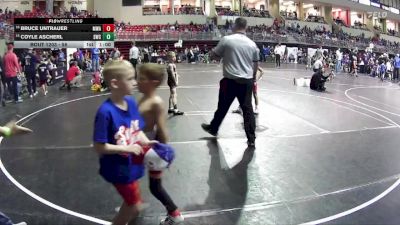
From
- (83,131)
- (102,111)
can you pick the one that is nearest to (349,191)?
(102,111)

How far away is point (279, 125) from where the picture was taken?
8.94m

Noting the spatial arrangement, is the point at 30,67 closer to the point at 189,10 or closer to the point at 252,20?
the point at 189,10

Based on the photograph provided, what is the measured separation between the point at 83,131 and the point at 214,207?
4.80 metres

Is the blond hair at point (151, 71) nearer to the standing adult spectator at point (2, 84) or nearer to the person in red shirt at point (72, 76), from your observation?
the standing adult spectator at point (2, 84)

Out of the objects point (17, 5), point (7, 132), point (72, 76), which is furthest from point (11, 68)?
point (17, 5)

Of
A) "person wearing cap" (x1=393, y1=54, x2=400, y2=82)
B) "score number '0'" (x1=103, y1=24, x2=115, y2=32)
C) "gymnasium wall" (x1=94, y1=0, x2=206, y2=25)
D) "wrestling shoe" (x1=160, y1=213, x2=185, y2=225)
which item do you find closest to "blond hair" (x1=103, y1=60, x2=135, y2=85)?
"wrestling shoe" (x1=160, y1=213, x2=185, y2=225)

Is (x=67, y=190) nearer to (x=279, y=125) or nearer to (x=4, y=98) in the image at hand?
(x=279, y=125)

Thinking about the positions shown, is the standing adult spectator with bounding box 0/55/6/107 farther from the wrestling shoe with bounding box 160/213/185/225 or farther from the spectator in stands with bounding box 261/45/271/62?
the spectator in stands with bounding box 261/45/271/62
